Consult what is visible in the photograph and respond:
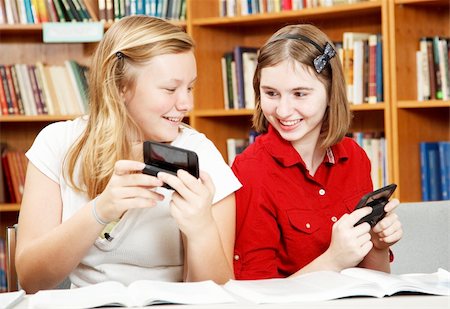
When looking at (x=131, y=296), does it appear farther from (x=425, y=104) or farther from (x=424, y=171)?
(x=424, y=171)

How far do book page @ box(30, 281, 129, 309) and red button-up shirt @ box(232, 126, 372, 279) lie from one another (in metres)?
0.51

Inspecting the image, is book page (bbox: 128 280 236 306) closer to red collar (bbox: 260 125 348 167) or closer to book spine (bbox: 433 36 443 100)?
red collar (bbox: 260 125 348 167)

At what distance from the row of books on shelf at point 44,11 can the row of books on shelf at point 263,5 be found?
1.85ft

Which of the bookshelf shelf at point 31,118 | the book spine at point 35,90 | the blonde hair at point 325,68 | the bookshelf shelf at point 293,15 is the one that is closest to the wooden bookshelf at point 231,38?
the bookshelf shelf at point 293,15

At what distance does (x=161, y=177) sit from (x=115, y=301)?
28 cm

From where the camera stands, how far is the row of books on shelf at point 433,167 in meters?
3.09

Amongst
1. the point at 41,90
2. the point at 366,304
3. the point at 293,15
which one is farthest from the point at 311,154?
the point at 41,90

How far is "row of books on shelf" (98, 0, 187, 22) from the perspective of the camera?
3381 mm

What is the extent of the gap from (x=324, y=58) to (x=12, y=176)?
81.2 inches

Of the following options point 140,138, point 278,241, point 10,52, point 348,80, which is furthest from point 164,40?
point 10,52

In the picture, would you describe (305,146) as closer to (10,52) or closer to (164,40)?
(164,40)

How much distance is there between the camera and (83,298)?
119 cm

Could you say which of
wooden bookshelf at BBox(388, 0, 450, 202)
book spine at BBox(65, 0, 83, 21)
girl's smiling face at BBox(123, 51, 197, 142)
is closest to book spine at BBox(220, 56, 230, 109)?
book spine at BBox(65, 0, 83, 21)

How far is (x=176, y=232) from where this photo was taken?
1.65m
